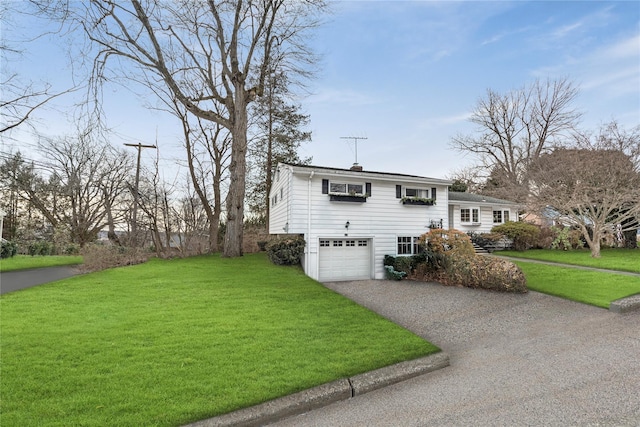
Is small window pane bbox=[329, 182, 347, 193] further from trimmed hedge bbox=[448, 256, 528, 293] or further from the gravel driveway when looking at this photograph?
the gravel driveway

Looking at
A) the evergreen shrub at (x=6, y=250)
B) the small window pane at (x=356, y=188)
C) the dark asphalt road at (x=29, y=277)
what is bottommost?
the dark asphalt road at (x=29, y=277)

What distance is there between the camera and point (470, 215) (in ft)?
68.4

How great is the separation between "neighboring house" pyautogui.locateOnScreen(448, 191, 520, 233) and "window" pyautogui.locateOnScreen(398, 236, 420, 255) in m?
7.92

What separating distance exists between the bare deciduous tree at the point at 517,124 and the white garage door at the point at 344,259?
18171mm

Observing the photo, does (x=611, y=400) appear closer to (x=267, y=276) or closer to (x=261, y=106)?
(x=267, y=276)

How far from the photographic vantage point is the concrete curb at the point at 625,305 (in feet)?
24.5

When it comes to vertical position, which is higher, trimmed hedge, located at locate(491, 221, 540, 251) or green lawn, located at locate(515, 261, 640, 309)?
trimmed hedge, located at locate(491, 221, 540, 251)

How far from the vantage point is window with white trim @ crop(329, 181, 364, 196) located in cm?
1230

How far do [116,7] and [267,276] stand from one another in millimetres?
13032

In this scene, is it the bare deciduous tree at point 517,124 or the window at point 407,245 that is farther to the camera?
the bare deciduous tree at point 517,124

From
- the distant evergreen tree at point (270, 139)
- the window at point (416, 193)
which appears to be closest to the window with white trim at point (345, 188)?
the window at point (416, 193)

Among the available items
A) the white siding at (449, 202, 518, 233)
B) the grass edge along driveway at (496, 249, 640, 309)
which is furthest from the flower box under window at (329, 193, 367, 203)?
the white siding at (449, 202, 518, 233)

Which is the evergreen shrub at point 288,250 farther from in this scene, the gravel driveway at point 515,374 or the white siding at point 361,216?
the gravel driveway at point 515,374

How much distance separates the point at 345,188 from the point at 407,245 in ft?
13.1
